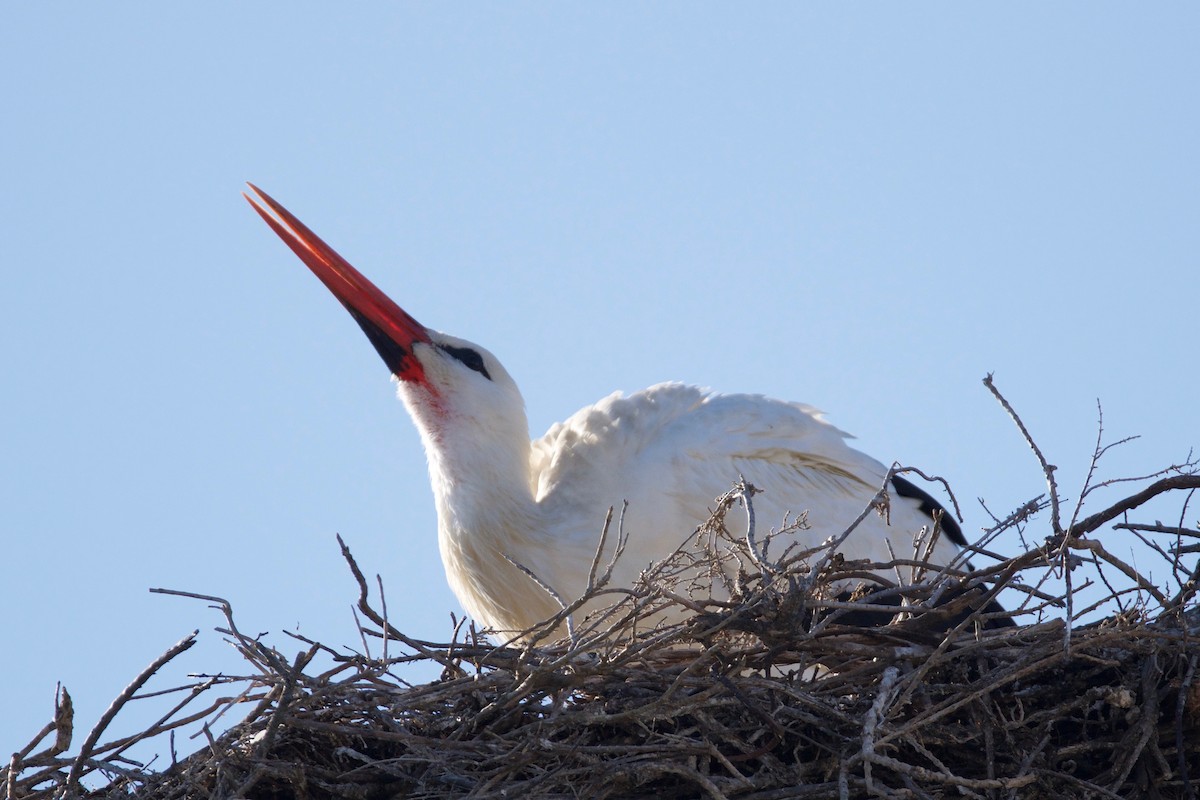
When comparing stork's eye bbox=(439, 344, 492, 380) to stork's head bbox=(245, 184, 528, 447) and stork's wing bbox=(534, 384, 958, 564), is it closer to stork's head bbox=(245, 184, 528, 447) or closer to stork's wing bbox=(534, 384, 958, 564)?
stork's head bbox=(245, 184, 528, 447)

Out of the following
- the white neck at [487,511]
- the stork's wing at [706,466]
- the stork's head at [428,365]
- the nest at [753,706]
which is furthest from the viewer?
the stork's head at [428,365]

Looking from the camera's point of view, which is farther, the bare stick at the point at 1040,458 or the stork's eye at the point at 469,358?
the stork's eye at the point at 469,358

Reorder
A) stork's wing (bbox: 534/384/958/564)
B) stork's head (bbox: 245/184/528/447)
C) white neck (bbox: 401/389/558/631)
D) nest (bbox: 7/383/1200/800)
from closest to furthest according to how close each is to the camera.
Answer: nest (bbox: 7/383/1200/800), stork's wing (bbox: 534/384/958/564), white neck (bbox: 401/389/558/631), stork's head (bbox: 245/184/528/447)

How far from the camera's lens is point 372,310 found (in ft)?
16.1

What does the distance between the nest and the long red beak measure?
161 centimetres

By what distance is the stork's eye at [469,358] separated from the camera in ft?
16.1

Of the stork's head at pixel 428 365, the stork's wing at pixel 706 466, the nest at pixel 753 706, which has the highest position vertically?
the stork's head at pixel 428 365

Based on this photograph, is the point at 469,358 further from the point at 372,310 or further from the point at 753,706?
the point at 753,706

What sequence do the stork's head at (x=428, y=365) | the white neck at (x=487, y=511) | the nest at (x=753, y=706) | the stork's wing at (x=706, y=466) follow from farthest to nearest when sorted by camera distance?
the stork's head at (x=428, y=365)
the white neck at (x=487, y=511)
the stork's wing at (x=706, y=466)
the nest at (x=753, y=706)

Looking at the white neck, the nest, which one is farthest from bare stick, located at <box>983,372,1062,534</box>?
the white neck

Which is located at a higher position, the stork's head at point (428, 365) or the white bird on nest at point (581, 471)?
the stork's head at point (428, 365)

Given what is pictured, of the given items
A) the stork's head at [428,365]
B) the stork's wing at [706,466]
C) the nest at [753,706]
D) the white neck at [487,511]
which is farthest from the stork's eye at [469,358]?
the nest at [753,706]

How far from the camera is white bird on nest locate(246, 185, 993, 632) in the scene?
4.43m

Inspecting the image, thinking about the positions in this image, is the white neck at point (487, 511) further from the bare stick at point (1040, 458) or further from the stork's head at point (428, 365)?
the bare stick at point (1040, 458)
